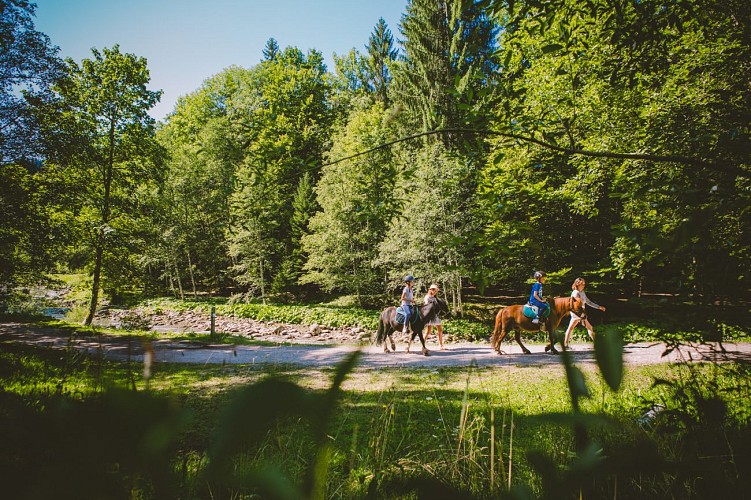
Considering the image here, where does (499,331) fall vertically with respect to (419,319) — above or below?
below

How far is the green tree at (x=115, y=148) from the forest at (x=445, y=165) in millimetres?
96

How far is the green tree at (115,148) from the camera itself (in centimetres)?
1538

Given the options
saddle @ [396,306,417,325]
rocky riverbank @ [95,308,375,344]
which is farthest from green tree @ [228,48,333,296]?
saddle @ [396,306,417,325]

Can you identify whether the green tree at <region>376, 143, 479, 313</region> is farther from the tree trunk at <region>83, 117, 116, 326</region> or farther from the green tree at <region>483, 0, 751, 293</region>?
the tree trunk at <region>83, 117, 116, 326</region>

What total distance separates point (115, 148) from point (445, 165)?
16345mm

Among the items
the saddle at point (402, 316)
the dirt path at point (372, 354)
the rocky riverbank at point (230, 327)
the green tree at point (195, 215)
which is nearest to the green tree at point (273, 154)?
the green tree at point (195, 215)

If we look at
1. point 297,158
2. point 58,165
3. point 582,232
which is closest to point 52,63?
point 58,165

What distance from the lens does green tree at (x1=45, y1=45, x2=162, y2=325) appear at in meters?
15.4

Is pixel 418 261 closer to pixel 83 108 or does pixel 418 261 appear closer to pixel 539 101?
pixel 539 101

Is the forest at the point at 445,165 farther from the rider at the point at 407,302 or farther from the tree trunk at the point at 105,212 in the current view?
the rider at the point at 407,302

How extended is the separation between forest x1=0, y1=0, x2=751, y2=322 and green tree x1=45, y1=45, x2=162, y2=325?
3.8 inches

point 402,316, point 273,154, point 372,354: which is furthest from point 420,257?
point 273,154

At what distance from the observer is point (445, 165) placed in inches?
697

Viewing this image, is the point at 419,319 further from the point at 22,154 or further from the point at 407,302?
the point at 22,154
